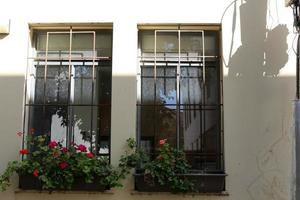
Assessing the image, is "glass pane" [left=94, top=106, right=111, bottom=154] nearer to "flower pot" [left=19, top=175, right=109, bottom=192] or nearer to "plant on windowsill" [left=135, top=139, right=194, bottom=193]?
"flower pot" [left=19, top=175, right=109, bottom=192]

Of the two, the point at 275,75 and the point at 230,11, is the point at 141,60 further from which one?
the point at 275,75

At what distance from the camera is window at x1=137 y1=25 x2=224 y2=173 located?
6.88 meters

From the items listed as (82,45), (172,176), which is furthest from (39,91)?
(172,176)

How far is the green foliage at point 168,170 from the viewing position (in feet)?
21.1

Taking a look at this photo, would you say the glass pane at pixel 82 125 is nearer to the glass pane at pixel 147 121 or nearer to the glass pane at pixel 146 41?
the glass pane at pixel 147 121

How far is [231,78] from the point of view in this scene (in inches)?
268

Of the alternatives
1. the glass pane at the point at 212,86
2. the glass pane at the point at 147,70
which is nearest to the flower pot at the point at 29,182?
the glass pane at the point at 147,70

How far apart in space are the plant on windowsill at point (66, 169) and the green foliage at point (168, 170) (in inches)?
10.7

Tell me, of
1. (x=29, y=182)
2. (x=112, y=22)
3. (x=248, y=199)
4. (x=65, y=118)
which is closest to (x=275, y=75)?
(x=248, y=199)

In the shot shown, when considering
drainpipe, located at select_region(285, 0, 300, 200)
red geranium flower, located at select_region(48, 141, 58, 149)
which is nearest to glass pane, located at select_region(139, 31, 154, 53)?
red geranium flower, located at select_region(48, 141, 58, 149)

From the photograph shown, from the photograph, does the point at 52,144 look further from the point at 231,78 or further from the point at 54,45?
the point at 231,78

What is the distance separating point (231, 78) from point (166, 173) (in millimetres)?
1516

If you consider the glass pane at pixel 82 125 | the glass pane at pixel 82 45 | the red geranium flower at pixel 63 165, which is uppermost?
the glass pane at pixel 82 45

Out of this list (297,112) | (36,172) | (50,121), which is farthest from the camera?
(50,121)
